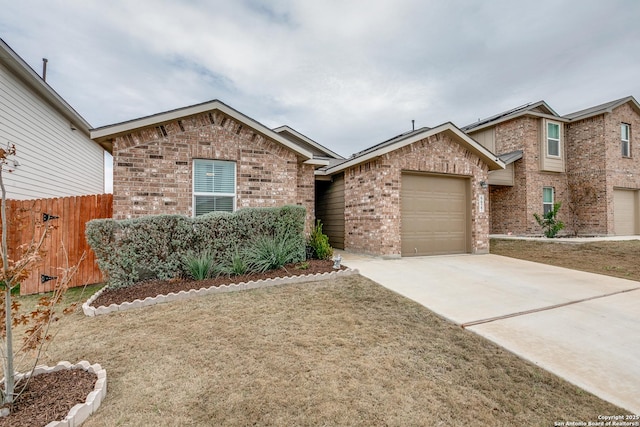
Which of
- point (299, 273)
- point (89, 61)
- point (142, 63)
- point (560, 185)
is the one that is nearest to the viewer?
point (299, 273)

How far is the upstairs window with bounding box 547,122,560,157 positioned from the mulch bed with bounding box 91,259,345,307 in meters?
14.6

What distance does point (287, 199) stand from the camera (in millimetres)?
8289

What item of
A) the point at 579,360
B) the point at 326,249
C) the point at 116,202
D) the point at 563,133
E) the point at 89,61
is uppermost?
the point at 89,61

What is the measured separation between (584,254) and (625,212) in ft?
30.7

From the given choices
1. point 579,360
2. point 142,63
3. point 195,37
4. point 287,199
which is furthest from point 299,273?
point 142,63

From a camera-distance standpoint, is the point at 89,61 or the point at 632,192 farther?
the point at 632,192

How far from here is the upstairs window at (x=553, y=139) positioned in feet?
48.3

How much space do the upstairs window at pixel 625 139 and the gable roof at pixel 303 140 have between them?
1488cm

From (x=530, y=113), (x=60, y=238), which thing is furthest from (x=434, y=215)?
(x=60, y=238)

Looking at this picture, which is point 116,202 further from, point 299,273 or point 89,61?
point 89,61

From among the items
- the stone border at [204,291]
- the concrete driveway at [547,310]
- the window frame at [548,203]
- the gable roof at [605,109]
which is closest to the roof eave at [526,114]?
the gable roof at [605,109]

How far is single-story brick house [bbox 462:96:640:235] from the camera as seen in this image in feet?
46.7

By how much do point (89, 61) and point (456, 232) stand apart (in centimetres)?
1353

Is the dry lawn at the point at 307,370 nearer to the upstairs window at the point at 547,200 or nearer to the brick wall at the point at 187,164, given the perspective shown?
the brick wall at the point at 187,164
